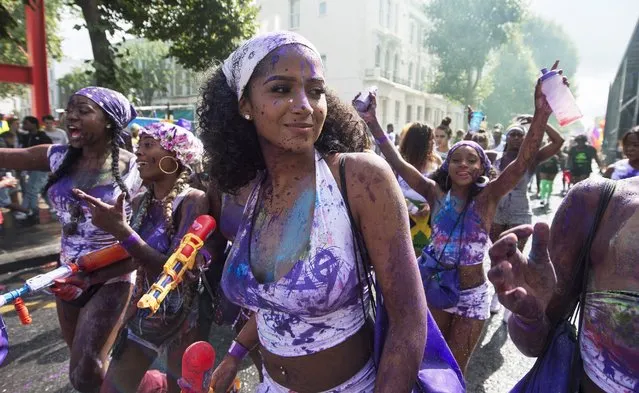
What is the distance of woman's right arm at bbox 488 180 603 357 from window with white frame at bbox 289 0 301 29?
35780 mm

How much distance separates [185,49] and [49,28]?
55.1ft

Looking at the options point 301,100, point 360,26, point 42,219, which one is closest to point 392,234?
point 301,100

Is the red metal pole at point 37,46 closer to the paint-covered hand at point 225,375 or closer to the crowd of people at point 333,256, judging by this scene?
the crowd of people at point 333,256

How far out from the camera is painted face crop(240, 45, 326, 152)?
1379 millimetres

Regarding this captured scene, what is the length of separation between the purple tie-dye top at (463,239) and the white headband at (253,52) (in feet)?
6.25

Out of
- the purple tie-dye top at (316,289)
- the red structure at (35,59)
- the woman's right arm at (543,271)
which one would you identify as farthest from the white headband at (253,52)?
the red structure at (35,59)

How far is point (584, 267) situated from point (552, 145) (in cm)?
379

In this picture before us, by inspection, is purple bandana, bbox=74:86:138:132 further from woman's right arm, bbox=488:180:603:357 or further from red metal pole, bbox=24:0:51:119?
red metal pole, bbox=24:0:51:119

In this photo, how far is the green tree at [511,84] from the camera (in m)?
53.2

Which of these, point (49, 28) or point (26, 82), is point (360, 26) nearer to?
point (49, 28)

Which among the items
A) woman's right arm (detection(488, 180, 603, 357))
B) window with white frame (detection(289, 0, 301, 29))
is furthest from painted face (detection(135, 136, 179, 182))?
window with white frame (detection(289, 0, 301, 29))

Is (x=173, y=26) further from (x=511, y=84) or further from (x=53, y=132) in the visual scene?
(x=511, y=84)

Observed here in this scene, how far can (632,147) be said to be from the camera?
14.1 feet

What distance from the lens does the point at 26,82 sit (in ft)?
24.2
